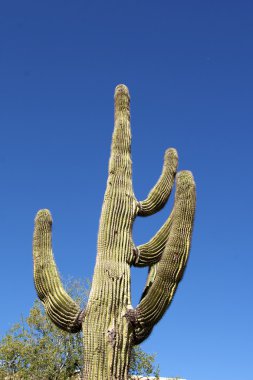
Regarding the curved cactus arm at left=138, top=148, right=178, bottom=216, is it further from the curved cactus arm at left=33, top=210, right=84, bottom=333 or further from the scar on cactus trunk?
the curved cactus arm at left=33, top=210, right=84, bottom=333

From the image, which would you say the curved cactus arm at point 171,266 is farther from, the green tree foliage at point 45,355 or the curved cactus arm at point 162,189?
the green tree foliage at point 45,355

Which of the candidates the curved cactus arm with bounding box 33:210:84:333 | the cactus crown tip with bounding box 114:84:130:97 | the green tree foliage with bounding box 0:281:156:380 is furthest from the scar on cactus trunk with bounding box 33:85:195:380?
A: the green tree foliage with bounding box 0:281:156:380

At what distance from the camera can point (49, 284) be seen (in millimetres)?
6340

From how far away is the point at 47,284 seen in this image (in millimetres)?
6340

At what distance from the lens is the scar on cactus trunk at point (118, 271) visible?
224 inches

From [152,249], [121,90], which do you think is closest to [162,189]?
[152,249]

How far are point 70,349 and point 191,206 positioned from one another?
12091 millimetres

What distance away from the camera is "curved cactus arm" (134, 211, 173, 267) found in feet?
21.4

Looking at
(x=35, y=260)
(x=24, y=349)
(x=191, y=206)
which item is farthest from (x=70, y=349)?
(x=191, y=206)

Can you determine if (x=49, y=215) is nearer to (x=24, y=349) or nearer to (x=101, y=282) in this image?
(x=101, y=282)

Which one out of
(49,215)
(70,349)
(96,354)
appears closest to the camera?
(96,354)

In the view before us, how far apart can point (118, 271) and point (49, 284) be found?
0.86m

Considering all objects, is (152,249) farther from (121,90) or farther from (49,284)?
(121,90)

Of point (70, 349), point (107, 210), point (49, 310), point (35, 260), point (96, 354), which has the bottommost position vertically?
point (96, 354)
